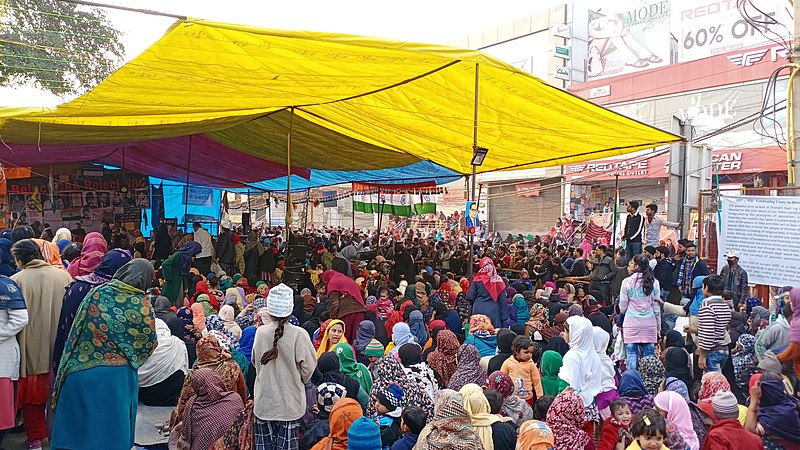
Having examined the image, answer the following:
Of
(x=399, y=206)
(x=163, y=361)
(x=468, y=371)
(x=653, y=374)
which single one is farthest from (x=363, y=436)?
(x=399, y=206)

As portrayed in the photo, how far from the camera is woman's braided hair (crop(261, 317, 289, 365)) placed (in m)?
3.70

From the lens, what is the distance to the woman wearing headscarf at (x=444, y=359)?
505cm

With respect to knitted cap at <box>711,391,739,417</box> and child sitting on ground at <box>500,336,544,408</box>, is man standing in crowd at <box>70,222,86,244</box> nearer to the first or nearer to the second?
child sitting on ground at <box>500,336,544,408</box>

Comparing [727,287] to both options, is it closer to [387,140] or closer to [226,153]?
[387,140]

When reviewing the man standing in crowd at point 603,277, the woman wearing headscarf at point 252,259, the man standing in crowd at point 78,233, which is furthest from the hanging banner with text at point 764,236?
the man standing in crowd at point 78,233

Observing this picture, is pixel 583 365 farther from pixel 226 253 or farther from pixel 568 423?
pixel 226 253

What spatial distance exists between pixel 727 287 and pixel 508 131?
11.3 feet

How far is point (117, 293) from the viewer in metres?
3.37

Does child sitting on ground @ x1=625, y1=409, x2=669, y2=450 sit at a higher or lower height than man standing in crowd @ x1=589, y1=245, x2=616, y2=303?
lower

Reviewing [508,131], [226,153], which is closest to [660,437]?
[508,131]

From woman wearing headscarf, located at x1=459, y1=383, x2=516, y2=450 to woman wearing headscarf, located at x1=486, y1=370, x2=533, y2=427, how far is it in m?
0.65

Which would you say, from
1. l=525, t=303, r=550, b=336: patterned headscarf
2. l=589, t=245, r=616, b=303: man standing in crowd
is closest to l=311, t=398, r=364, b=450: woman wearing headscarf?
l=525, t=303, r=550, b=336: patterned headscarf

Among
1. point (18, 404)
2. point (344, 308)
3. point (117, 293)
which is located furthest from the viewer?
point (344, 308)

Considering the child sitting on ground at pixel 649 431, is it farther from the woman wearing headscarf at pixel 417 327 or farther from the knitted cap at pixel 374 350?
the woman wearing headscarf at pixel 417 327
